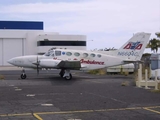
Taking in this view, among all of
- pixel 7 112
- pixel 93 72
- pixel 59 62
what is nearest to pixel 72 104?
pixel 7 112

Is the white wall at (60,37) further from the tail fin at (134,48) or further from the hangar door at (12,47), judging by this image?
the tail fin at (134,48)

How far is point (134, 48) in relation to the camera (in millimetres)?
30109

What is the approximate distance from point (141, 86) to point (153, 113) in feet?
33.8

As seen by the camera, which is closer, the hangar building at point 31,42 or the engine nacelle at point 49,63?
the engine nacelle at point 49,63

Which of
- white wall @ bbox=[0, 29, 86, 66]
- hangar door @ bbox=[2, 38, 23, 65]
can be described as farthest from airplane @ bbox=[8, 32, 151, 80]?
hangar door @ bbox=[2, 38, 23, 65]

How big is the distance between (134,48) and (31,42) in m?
47.8

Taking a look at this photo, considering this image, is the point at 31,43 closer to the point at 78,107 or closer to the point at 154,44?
the point at 154,44

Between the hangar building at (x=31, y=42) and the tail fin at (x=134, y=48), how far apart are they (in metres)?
43.1

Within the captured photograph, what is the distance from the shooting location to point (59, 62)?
27.2m

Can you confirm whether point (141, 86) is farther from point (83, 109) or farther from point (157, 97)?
Answer: point (83, 109)

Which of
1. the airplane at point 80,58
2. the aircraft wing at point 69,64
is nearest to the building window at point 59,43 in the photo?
the airplane at point 80,58

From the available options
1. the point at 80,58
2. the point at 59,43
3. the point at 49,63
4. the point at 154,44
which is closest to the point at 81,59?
the point at 80,58

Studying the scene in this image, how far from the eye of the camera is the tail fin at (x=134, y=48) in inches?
1176

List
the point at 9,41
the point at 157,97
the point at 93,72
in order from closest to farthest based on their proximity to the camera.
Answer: the point at 157,97, the point at 93,72, the point at 9,41
